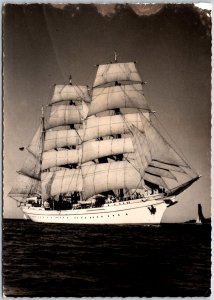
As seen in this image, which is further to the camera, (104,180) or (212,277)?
(104,180)

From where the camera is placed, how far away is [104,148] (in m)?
4.71

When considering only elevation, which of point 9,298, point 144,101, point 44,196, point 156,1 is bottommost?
point 9,298

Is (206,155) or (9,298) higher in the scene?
(206,155)

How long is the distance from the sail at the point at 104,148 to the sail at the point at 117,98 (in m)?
0.27

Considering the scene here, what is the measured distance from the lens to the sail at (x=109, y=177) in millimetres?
4441

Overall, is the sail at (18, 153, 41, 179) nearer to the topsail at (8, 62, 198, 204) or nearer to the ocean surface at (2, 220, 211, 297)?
the topsail at (8, 62, 198, 204)

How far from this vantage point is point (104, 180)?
4.68m

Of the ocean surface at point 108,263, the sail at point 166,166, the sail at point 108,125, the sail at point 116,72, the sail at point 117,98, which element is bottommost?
the ocean surface at point 108,263

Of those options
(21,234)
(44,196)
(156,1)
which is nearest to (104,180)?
(44,196)

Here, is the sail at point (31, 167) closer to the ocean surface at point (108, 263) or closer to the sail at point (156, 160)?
the ocean surface at point (108, 263)

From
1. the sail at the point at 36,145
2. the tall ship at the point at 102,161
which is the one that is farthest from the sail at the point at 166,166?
the sail at the point at 36,145

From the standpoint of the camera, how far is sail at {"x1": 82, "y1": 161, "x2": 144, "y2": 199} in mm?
4441

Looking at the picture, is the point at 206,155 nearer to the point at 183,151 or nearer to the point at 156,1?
the point at 183,151

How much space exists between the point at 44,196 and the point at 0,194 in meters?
0.43
